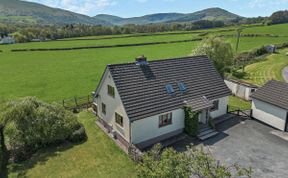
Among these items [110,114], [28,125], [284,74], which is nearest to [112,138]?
[110,114]

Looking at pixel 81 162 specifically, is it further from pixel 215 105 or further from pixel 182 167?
pixel 215 105

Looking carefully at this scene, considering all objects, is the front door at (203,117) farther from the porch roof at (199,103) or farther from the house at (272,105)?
the house at (272,105)

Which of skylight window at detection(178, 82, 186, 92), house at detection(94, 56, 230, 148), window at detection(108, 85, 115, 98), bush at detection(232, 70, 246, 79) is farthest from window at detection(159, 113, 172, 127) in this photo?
bush at detection(232, 70, 246, 79)

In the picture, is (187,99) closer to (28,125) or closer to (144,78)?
(144,78)

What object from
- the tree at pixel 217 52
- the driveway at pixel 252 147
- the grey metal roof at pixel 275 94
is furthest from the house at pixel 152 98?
the tree at pixel 217 52

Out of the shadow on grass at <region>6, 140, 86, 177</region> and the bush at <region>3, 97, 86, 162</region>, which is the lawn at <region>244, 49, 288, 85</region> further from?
the shadow on grass at <region>6, 140, 86, 177</region>

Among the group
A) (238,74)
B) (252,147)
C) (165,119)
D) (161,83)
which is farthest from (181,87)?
(238,74)
